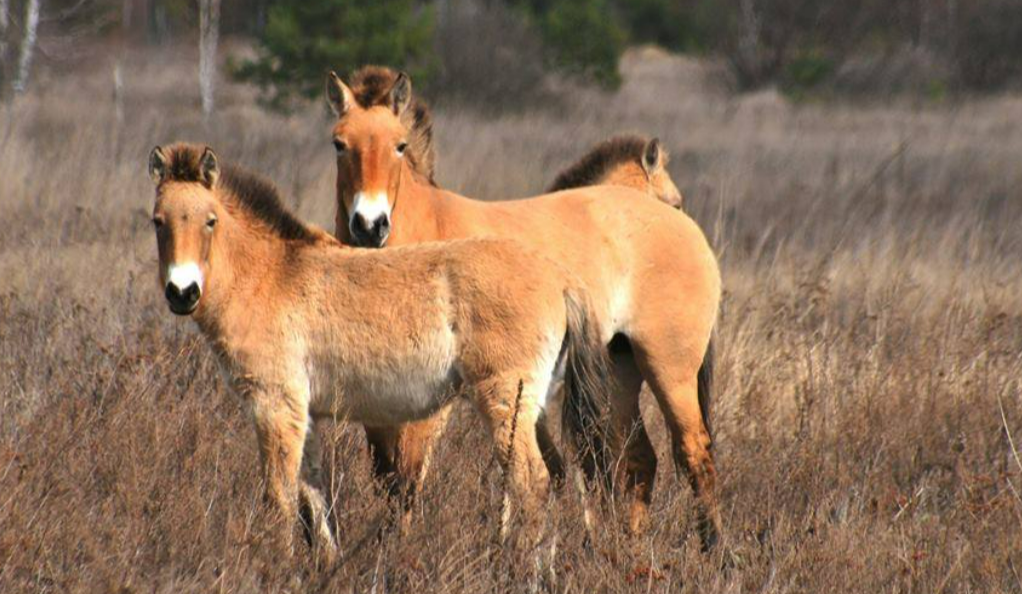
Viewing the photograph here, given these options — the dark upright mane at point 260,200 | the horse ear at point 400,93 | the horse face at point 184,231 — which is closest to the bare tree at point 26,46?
the horse ear at point 400,93

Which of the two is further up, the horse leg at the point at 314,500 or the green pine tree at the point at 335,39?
the horse leg at the point at 314,500

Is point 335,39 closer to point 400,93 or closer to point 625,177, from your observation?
point 625,177

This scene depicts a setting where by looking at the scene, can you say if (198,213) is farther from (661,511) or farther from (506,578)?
(661,511)

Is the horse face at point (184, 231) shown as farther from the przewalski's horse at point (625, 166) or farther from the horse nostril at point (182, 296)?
the przewalski's horse at point (625, 166)

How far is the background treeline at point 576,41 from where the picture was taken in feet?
72.1

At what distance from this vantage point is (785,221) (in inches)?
519

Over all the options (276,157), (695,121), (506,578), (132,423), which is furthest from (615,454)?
(695,121)

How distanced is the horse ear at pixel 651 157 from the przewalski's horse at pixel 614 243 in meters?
0.84

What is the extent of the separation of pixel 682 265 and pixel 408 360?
180 cm

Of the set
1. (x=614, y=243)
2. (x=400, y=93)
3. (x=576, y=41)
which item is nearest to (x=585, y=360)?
(x=614, y=243)

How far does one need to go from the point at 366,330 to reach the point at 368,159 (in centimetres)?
116

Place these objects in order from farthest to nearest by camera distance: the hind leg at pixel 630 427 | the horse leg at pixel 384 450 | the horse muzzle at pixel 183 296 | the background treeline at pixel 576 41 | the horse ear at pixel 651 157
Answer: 1. the background treeline at pixel 576 41
2. the horse ear at pixel 651 157
3. the hind leg at pixel 630 427
4. the horse leg at pixel 384 450
5. the horse muzzle at pixel 183 296

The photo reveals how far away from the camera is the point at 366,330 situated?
5.14 meters

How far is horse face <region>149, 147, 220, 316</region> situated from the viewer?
4.85 meters
